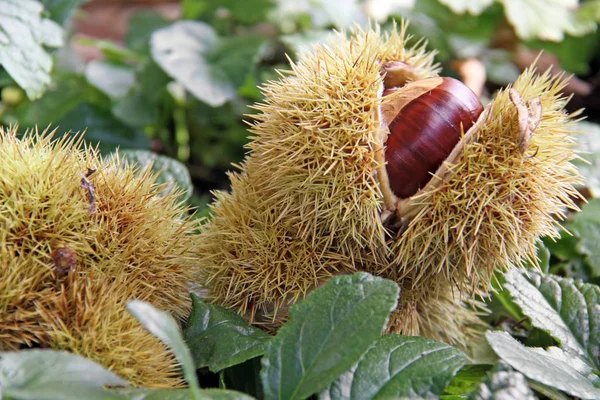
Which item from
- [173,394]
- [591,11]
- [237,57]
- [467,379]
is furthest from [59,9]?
[591,11]

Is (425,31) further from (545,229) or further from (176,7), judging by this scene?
(176,7)

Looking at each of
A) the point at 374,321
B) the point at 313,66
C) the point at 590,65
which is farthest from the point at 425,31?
the point at 374,321

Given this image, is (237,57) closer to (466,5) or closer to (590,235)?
(466,5)

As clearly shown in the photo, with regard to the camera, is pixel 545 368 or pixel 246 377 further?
pixel 246 377

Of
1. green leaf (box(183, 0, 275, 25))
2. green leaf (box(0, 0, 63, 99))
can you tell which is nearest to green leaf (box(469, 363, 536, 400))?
green leaf (box(0, 0, 63, 99))

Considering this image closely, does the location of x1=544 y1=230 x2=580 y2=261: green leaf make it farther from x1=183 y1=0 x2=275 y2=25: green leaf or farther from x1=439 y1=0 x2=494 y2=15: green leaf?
x1=183 y1=0 x2=275 y2=25: green leaf

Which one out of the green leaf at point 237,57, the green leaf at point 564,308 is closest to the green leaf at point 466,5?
the green leaf at point 237,57
